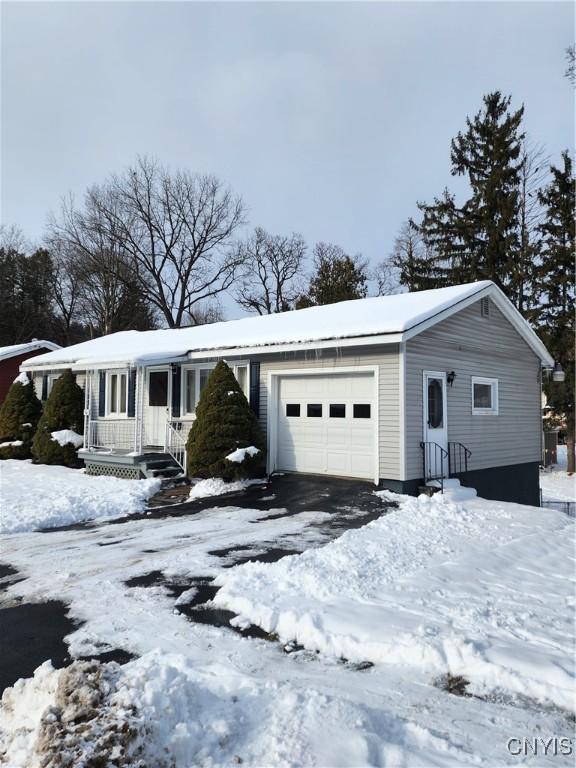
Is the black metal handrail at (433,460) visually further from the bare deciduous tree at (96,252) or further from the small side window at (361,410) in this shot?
the bare deciduous tree at (96,252)

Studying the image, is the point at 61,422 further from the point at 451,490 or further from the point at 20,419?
the point at 451,490

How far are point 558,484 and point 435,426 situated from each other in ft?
41.8

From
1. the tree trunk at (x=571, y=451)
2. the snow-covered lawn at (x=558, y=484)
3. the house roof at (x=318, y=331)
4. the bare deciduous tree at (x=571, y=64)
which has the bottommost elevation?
the snow-covered lawn at (x=558, y=484)

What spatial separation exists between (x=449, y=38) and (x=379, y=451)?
8.74 metres

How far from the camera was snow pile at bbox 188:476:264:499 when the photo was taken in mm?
10320

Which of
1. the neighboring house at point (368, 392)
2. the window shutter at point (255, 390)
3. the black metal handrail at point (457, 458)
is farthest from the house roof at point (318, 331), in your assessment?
the black metal handrail at point (457, 458)

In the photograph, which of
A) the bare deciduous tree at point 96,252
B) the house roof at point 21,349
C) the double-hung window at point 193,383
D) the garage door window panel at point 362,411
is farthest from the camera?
the bare deciduous tree at point 96,252

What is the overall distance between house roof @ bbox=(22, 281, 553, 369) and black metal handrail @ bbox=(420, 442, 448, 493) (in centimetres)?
234

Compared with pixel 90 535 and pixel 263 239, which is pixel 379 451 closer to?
pixel 90 535

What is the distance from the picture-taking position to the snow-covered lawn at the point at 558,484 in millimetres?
17766

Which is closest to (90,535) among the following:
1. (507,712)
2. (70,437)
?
(507,712)

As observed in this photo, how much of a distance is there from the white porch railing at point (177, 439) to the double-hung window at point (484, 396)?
6855 millimetres

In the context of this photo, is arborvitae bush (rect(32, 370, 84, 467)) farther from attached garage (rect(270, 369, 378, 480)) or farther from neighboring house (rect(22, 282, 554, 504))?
attached garage (rect(270, 369, 378, 480))

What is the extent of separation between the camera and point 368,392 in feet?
34.6
